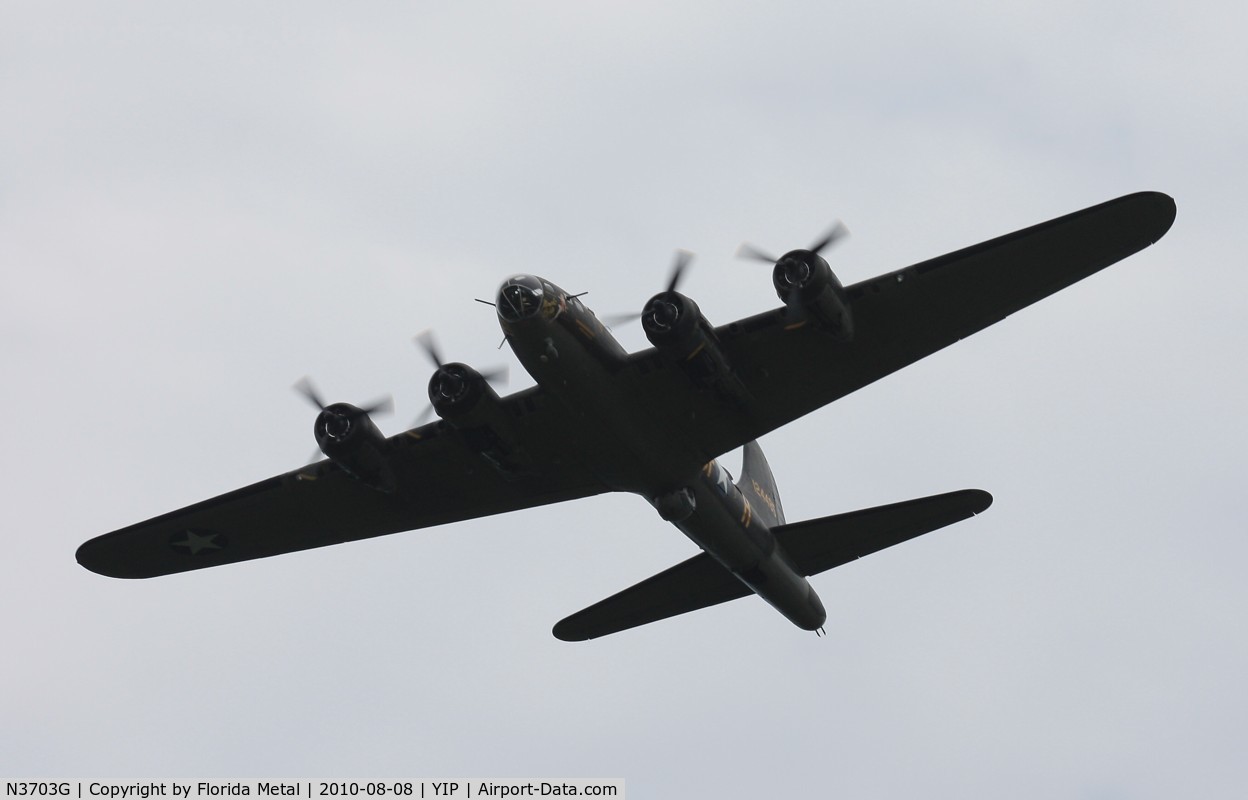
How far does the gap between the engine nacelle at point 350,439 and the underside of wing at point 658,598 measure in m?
6.66

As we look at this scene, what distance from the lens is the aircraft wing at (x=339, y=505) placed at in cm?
3161

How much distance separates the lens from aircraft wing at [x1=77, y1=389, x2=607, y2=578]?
31.6m

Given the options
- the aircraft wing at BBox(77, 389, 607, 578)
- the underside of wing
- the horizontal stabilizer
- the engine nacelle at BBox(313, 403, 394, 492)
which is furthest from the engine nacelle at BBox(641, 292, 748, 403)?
the underside of wing

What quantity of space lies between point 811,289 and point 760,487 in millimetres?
10632

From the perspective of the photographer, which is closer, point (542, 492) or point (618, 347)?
point (618, 347)

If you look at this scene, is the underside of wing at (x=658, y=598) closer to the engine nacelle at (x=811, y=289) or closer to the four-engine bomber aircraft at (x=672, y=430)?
the four-engine bomber aircraft at (x=672, y=430)

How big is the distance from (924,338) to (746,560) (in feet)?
23.8

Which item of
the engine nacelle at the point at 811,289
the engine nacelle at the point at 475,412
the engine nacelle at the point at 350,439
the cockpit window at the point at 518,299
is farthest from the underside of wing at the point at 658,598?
the cockpit window at the point at 518,299

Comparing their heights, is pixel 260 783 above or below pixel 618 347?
below

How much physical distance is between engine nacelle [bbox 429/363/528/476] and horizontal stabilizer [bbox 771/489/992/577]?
7237 mm

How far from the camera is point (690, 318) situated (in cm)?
2700

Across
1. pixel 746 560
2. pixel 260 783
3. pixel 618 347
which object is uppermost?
pixel 618 347

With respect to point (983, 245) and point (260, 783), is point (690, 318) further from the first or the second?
point (260, 783)

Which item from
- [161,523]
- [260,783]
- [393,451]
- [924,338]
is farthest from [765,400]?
[161,523]
